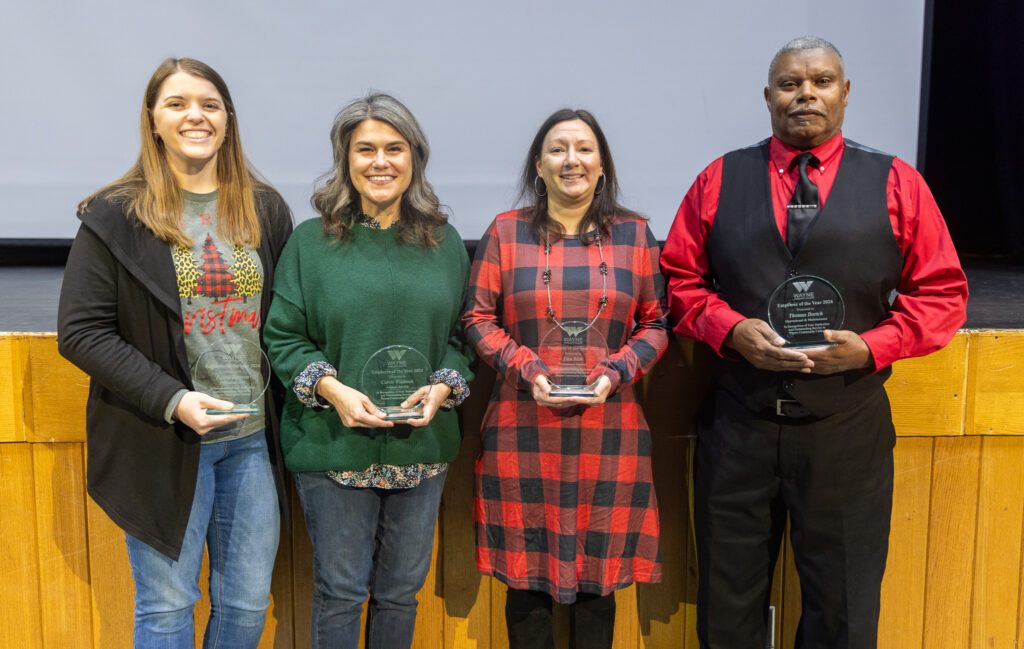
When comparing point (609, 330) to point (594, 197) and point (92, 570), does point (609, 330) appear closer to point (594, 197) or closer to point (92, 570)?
point (594, 197)

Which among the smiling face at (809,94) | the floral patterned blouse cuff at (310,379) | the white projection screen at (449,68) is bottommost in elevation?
the floral patterned blouse cuff at (310,379)

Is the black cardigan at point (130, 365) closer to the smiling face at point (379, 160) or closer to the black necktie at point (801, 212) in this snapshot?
the smiling face at point (379, 160)

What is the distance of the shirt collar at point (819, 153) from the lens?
53.7 inches

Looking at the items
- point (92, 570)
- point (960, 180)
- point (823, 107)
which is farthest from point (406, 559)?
point (960, 180)

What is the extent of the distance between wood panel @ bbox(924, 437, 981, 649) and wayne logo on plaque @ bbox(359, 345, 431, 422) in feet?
3.97

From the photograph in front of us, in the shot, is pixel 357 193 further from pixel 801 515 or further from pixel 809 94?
pixel 801 515

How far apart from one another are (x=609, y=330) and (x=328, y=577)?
0.70m

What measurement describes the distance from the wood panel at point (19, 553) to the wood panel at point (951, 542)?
202cm

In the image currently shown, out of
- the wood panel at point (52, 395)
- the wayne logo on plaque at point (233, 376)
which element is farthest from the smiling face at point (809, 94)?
the wood panel at point (52, 395)

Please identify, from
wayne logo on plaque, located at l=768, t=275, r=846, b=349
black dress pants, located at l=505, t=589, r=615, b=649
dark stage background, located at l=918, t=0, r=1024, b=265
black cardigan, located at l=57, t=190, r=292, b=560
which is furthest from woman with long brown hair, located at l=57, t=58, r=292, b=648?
dark stage background, located at l=918, t=0, r=1024, b=265

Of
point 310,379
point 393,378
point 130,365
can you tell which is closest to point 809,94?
point 393,378

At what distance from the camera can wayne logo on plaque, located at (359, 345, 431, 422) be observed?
51.8 inches

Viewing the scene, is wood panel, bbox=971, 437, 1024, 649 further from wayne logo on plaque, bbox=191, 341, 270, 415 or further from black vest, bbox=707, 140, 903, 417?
wayne logo on plaque, bbox=191, 341, 270, 415

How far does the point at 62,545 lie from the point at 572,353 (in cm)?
121
